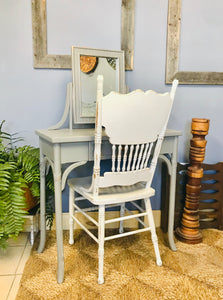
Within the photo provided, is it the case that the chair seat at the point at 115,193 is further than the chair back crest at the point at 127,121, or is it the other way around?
the chair seat at the point at 115,193

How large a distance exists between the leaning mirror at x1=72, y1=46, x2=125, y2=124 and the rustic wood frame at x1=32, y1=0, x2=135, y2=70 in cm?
15

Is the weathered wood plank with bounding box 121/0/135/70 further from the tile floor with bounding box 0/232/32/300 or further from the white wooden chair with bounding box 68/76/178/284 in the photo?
the tile floor with bounding box 0/232/32/300

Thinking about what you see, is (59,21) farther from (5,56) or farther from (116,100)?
(116,100)

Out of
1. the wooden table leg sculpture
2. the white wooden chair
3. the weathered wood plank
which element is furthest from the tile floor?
the weathered wood plank

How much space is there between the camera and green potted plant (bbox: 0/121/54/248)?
69.3 inches

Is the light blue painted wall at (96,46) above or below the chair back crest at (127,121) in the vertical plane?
above

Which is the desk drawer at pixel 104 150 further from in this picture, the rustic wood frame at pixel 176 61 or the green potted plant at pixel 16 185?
the rustic wood frame at pixel 176 61

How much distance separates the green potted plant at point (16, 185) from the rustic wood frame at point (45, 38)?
1.85ft

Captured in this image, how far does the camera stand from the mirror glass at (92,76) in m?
1.94

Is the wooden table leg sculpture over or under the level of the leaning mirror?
under

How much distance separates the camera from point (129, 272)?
177 centimetres

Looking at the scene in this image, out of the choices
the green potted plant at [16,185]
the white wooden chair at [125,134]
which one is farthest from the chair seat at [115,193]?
the green potted plant at [16,185]

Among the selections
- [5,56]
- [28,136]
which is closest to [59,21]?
[5,56]

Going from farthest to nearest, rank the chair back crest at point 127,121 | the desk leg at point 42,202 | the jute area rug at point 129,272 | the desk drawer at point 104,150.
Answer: the desk leg at point 42,202, the desk drawer at point 104,150, the jute area rug at point 129,272, the chair back crest at point 127,121
